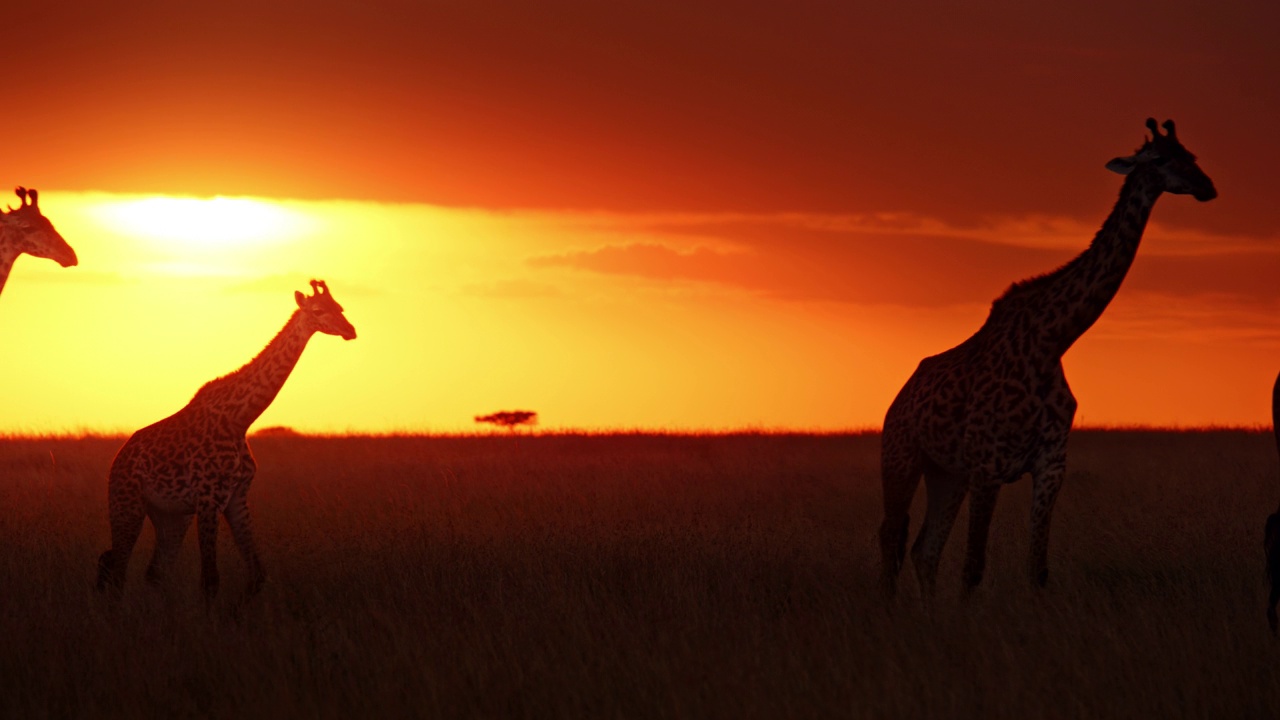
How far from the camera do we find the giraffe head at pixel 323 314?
11383 millimetres

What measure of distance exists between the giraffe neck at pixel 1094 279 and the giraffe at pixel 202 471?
5.44m

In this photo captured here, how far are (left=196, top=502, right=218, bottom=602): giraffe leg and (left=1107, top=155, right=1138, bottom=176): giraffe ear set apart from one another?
7.02 metres

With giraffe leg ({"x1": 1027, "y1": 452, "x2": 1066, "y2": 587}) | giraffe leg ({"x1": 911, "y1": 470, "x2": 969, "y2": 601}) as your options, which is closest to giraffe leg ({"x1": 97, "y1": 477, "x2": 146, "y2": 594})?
giraffe leg ({"x1": 911, "y1": 470, "x2": 969, "y2": 601})

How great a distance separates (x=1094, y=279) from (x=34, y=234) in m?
7.95

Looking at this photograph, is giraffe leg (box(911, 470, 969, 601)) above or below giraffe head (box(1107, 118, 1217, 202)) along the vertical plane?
below

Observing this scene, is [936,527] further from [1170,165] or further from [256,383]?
[256,383]

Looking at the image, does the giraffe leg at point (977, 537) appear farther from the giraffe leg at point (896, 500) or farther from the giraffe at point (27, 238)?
the giraffe at point (27, 238)

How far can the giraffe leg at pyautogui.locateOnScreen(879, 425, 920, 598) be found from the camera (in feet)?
36.0

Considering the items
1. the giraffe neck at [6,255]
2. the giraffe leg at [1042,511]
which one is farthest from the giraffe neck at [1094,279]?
the giraffe neck at [6,255]

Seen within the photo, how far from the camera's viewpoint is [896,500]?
11.1 m

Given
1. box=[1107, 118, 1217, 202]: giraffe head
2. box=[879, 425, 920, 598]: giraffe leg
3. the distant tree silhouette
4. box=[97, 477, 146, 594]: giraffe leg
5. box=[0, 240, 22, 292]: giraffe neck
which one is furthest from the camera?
the distant tree silhouette

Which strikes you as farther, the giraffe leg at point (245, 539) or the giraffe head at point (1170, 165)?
the giraffe leg at point (245, 539)

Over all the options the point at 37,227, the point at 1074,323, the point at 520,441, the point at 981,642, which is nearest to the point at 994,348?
the point at 1074,323

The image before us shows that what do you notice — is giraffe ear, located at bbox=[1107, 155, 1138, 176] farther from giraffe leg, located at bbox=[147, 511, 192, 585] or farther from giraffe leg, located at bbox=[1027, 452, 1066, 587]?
giraffe leg, located at bbox=[147, 511, 192, 585]
